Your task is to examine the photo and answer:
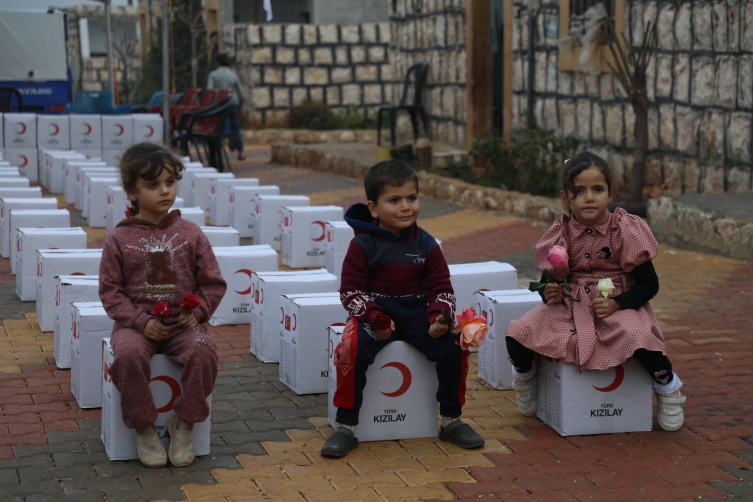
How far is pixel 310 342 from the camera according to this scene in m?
4.65

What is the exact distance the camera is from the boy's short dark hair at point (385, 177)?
12.7 ft

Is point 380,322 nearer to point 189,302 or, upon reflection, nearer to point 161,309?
point 189,302

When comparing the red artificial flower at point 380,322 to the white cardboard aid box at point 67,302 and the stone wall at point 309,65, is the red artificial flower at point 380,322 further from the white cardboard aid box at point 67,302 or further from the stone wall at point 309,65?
the stone wall at point 309,65

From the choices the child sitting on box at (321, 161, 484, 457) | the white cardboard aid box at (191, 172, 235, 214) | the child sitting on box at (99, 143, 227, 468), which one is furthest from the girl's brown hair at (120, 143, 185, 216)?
the white cardboard aid box at (191, 172, 235, 214)

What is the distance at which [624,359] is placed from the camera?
392 cm

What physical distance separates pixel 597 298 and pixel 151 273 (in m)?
1.94

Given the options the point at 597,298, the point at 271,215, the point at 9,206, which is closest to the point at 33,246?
the point at 9,206

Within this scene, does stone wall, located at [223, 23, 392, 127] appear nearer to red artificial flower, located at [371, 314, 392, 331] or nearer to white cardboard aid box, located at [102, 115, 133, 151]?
white cardboard aid box, located at [102, 115, 133, 151]

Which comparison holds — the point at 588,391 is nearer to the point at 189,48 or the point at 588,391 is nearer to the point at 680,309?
the point at 680,309

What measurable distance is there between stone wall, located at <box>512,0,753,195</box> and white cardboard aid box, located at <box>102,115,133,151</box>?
6331 mm

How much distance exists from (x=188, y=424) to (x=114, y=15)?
127 feet

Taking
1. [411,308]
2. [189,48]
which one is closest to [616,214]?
Result: [411,308]

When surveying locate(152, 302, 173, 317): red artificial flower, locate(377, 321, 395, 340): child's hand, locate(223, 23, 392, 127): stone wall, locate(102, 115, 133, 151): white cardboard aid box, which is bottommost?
locate(377, 321, 395, 340): child's hand

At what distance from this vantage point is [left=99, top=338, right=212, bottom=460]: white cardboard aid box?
3668mm
